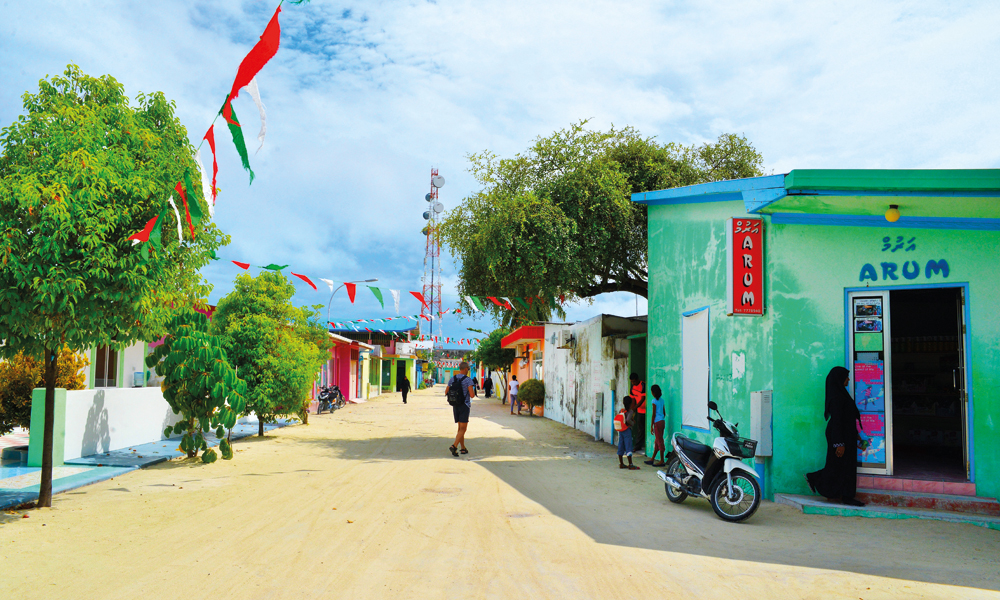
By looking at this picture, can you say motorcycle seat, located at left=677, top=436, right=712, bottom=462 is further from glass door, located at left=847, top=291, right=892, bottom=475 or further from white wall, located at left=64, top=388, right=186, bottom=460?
white wall, located at left=64, top=388, right=186, bottom=460

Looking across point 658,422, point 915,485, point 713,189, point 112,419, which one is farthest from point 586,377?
point 112,419

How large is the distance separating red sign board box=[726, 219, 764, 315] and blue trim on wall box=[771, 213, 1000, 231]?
1.13 feet

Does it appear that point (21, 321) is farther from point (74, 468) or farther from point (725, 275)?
point (725, 275)

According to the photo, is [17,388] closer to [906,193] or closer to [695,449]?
[695,449]

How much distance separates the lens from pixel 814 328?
871 cm

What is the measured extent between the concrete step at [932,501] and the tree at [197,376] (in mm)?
9529

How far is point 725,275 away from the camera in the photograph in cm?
996

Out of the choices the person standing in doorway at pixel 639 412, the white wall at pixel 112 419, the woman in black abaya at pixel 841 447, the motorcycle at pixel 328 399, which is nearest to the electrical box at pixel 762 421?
the woman in black abaya at pixel 841 447

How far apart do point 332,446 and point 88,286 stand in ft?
27.4

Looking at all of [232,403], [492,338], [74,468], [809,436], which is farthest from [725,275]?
[492,338]

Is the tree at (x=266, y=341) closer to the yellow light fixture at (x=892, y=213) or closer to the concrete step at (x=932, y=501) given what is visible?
the concrete step at (x=932, y=501)

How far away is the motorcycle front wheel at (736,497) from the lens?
7457 mm

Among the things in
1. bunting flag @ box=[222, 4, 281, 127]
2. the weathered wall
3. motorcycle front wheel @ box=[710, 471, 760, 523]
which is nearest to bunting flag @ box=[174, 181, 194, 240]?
bunting flag @ box=[222, 4, 281, 127]

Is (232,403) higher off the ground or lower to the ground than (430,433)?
higher
